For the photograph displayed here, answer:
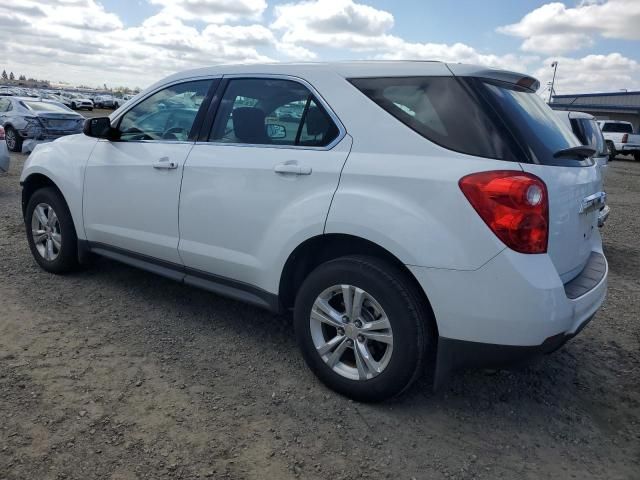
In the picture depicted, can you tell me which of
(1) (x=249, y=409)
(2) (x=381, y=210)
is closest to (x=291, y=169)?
(2) (x=381, y=210)

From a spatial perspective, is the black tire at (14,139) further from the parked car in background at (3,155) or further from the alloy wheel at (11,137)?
the parked car in background at (3,155)

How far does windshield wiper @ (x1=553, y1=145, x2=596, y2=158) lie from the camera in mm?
2656

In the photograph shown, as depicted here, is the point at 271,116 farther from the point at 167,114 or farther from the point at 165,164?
the point at 167,114

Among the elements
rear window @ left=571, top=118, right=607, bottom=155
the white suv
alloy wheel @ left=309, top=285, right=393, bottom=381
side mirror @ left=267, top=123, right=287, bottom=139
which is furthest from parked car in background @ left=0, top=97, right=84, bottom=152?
alloy wheel @ left=309, top=285, right=393, bottom=381

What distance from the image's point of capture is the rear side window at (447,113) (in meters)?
2.48

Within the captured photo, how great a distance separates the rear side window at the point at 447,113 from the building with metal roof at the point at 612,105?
4560cm

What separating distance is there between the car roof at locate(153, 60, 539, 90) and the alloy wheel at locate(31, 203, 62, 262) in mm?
2180

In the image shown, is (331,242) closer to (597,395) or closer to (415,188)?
(415,188)

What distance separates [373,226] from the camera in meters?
2.62

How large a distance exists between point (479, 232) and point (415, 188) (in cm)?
37

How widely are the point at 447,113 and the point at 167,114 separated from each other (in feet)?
6.94

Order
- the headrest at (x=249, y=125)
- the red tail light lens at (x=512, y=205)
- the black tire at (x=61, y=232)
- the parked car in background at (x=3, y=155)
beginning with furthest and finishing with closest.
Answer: the parked car in background at (x=3, y=155) < the black tire at (x=61, y=232) < the headrest at (x=249, y=125) < the red tail light lens at (x=512, y=205)

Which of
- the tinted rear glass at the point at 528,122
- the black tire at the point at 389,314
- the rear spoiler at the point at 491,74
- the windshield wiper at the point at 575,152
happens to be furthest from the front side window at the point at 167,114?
the windshield wiper at the point at 575,152

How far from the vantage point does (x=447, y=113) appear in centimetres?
259
